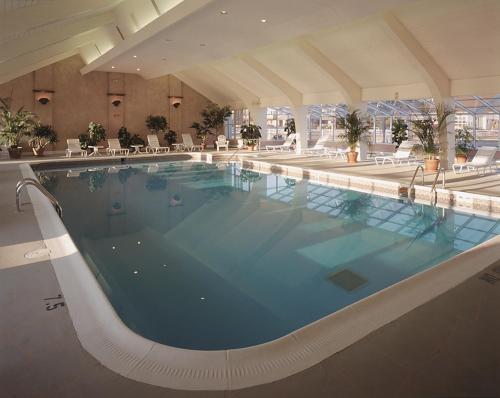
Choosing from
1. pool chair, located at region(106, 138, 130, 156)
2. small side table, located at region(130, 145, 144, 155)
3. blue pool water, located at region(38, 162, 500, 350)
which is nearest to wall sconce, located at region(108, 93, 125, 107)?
small side table, located at region(130, 145, 144, 155)

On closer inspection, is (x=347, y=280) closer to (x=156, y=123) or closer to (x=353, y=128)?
(x=353, y=128)

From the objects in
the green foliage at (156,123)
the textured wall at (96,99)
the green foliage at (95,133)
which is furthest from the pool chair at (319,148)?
the green foliage at (95,133)

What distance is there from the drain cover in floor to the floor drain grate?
3.14m

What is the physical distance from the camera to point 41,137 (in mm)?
17156

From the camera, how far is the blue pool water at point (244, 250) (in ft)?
13.3

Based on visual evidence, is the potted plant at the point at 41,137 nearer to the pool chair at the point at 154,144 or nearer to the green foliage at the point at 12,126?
the green foliage at the point at 12,126

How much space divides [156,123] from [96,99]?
2.87 m

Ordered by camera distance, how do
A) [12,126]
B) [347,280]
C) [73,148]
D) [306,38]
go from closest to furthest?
[347,280] < [306,38] < [12,126] < [73,148]

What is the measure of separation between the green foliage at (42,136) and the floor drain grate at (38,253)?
549 inches

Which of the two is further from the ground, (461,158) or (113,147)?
(113,147)

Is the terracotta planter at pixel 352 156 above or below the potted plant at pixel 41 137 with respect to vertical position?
below

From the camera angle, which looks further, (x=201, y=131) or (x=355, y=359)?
(x=201, y=131)

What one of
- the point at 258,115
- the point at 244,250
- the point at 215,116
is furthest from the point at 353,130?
the point at 244,250

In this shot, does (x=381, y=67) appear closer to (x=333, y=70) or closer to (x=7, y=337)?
(x=333, y=70)
